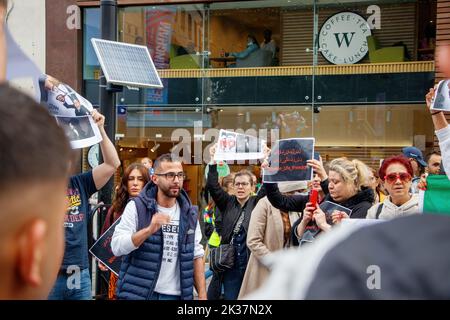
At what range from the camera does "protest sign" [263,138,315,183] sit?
5.93m

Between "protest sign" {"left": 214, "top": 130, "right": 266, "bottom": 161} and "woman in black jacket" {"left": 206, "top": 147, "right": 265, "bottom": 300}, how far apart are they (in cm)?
13

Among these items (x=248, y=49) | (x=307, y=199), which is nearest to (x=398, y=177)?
(x=307, y=199)

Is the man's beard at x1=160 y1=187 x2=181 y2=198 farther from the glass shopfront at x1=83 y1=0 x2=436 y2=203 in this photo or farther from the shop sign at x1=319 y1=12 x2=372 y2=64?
the shop sign at x1=319 y1=12 x2=372 y2=64

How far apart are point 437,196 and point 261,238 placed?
1.70 meters

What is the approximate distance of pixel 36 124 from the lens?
1.04 m

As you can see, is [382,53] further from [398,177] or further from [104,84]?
[398,177]

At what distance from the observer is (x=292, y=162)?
19.7 feet

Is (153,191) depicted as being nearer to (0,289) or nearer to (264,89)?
(0,289)

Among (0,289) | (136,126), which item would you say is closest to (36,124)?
(0,289)

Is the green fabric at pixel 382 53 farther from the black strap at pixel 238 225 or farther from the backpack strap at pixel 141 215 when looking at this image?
the backpack strap at pixel 141 215

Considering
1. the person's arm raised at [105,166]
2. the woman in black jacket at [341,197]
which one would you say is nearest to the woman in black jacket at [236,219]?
the woman in black jacket at [341,197]

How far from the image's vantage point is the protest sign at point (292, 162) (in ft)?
19.5
